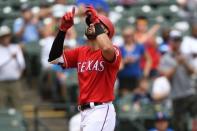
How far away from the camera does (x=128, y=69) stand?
10.8m

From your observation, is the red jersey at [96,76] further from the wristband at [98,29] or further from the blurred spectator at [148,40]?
the blurred spectator at [148,40]

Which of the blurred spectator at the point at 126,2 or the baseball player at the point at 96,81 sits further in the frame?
the blurred spectator at the point at 126,2

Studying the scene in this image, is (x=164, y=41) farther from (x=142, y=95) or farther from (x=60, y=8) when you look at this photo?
(x=60, y=8)

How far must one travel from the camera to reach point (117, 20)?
41.3ft

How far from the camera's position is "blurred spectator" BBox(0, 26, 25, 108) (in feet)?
32.9

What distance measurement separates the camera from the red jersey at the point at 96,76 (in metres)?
5.82

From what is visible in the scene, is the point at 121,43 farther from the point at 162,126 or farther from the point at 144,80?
the point at 162,126

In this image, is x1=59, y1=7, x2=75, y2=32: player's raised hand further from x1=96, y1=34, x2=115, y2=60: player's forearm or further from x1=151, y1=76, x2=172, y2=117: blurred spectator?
x1=151, y1=76, x2=172, y2=117: blurred spectator

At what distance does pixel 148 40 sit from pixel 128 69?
3.19 feet

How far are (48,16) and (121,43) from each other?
1598mm

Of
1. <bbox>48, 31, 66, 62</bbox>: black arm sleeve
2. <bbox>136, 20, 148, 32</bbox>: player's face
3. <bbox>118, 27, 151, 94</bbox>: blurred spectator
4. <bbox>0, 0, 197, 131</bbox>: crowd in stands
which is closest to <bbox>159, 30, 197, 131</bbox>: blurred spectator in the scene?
<bbox>0, 0, 197, 131</bbox>: crowd in stands

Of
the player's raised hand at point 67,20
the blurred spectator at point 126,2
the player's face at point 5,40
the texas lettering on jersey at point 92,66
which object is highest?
the player's raised hand at point 67,20

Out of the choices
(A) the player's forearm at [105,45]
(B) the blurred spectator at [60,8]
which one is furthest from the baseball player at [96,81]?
(B) the blurred spectator at [60,8]

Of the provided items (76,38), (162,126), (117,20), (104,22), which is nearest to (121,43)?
(76,38)
